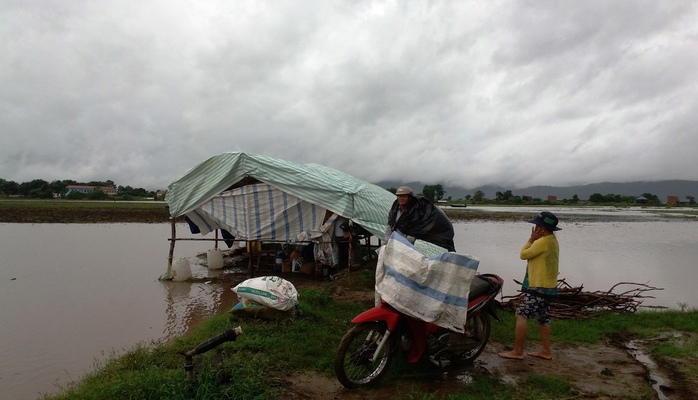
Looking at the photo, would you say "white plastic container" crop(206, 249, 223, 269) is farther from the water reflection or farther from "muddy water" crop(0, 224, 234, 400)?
the water reflection

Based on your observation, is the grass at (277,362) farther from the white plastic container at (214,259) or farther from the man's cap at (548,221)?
the white plastic container at (214,259)

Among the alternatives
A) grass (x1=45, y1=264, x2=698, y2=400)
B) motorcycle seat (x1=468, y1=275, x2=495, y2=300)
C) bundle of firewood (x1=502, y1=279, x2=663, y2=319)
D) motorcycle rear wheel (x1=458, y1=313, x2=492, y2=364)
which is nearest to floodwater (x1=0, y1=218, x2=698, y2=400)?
grass (x1=45, y1=264, x2=698, y2=400)

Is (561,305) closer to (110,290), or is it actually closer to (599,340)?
(599,340)

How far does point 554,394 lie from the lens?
423 cm

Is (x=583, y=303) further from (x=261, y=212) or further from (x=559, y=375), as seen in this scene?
(x=261, y=212)

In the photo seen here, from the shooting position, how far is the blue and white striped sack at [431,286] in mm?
4129

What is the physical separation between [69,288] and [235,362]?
7086mm

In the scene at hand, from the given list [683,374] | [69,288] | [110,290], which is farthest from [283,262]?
[683,374]

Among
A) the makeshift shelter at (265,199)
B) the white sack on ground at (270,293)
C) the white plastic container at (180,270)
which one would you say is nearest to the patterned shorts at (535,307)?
the white sack on ground at (270,293)

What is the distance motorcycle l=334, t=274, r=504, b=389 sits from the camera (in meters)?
4.13

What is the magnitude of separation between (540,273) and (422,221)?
1.59m

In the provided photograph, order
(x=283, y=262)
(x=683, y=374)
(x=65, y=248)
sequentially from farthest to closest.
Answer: (x=65, y=248)
(x=283, y=262)
(x=683, y=374)

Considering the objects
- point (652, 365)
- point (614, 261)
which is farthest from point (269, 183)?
point (614, 261)

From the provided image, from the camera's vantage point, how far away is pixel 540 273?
5.02 metres
